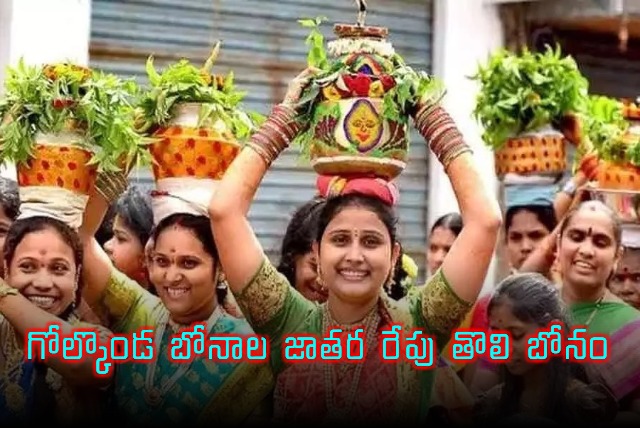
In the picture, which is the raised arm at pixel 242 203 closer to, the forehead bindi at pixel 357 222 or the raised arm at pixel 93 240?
the forehead bindi at pixel 357 222

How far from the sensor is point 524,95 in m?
6.18

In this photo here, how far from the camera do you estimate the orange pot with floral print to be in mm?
4492

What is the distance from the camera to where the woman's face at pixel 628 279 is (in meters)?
5.85

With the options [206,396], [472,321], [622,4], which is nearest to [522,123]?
[472,321]

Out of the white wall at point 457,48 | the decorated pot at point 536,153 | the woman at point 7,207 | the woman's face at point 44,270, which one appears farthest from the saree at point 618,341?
the white wall at point 457,48

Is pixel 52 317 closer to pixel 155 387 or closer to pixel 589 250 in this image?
pixel 155 387

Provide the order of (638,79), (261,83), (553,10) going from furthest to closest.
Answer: (638,79)
(553,10)
(261,83)

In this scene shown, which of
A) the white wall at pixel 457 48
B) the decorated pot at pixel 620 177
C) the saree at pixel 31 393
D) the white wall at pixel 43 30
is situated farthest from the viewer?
the white wall at pixel 457 48

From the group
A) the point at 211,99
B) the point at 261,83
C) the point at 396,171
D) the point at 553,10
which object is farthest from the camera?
the point at 553,10

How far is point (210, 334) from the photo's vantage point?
4.49 meters

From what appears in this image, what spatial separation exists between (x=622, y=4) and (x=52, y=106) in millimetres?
5178

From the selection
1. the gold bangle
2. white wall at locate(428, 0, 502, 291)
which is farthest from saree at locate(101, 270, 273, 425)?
white wall at locate(428, 0, 502, 291)

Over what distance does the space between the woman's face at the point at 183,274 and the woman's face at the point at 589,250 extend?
1478 millimetres

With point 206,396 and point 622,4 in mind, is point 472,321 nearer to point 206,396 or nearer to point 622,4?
point 206,396
